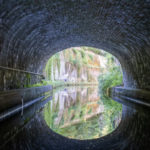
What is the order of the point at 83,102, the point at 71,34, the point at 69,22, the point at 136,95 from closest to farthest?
the point at 69,22 → the point at 136,95 → the point at 71,34 → the point at 83,102

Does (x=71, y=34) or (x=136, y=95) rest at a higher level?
(x=71, y=34)

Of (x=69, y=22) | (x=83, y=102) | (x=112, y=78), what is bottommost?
(x=83, y=102)

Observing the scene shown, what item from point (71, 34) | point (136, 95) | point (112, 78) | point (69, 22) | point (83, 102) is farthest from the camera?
point (112, 78)

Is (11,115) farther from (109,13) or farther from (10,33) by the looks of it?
(109,13)

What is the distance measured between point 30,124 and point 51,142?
5.31 ft

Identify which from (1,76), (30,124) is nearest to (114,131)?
(30,124)

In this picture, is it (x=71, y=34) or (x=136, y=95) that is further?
(x=71, y=34)

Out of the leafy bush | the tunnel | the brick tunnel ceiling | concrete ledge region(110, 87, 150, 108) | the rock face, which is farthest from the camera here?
the rock face

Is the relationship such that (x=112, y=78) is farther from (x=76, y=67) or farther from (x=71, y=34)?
(x=76, y=67)

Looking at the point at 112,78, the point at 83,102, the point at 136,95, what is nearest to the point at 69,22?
the point at 83,102

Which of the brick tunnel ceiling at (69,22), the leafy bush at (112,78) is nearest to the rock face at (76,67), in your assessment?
the leafy bush at (112,78)

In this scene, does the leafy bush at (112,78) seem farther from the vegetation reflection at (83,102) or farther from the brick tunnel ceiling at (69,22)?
the brick tunnel ceiling at (69,22)

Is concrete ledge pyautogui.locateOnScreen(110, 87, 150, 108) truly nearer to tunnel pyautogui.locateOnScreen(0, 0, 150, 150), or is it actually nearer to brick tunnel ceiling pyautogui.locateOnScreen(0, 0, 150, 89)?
tunnel pyautogui.locateOnScreen(0, 0, 150, 150)

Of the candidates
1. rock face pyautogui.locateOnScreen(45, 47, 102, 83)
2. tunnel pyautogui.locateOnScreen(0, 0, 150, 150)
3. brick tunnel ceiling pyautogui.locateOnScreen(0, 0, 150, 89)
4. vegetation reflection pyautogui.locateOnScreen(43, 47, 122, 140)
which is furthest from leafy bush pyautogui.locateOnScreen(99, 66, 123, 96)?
rock face pyautogui.locateOnScreen(45, 47, 102, 83)
